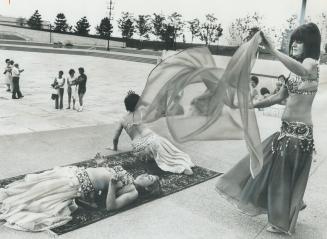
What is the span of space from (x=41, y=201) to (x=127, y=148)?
3526mm

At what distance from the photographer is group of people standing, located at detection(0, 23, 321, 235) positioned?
405 centimetres

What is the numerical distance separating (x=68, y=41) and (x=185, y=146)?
168 ft

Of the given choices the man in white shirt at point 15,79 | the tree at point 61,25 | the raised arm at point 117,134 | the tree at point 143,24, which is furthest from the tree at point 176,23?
the raised arm at point 117,134

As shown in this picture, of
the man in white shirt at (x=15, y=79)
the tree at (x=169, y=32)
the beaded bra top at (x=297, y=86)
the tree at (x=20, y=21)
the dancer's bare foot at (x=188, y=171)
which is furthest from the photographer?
the tree at (x=20, y=21)

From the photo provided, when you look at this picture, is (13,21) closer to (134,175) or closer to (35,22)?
(35,22)

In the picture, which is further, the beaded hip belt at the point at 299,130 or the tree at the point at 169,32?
the tree at the point at 169,32

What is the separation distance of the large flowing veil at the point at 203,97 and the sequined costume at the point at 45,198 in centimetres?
96

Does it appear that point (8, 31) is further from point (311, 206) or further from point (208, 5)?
point (311, 206)

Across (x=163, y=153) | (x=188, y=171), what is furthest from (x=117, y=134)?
(x=188, y=171)

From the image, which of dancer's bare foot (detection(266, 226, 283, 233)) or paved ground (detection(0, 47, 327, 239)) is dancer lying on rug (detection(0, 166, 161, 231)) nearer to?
paved ground (detection(0, 47, 327, 239))

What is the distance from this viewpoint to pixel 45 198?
14.4ft

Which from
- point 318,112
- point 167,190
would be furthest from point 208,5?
point 167,190

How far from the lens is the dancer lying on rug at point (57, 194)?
423cm

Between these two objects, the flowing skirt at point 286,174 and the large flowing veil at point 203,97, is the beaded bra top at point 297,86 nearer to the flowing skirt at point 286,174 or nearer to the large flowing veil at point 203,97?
the flowing skirt at point 286,174
